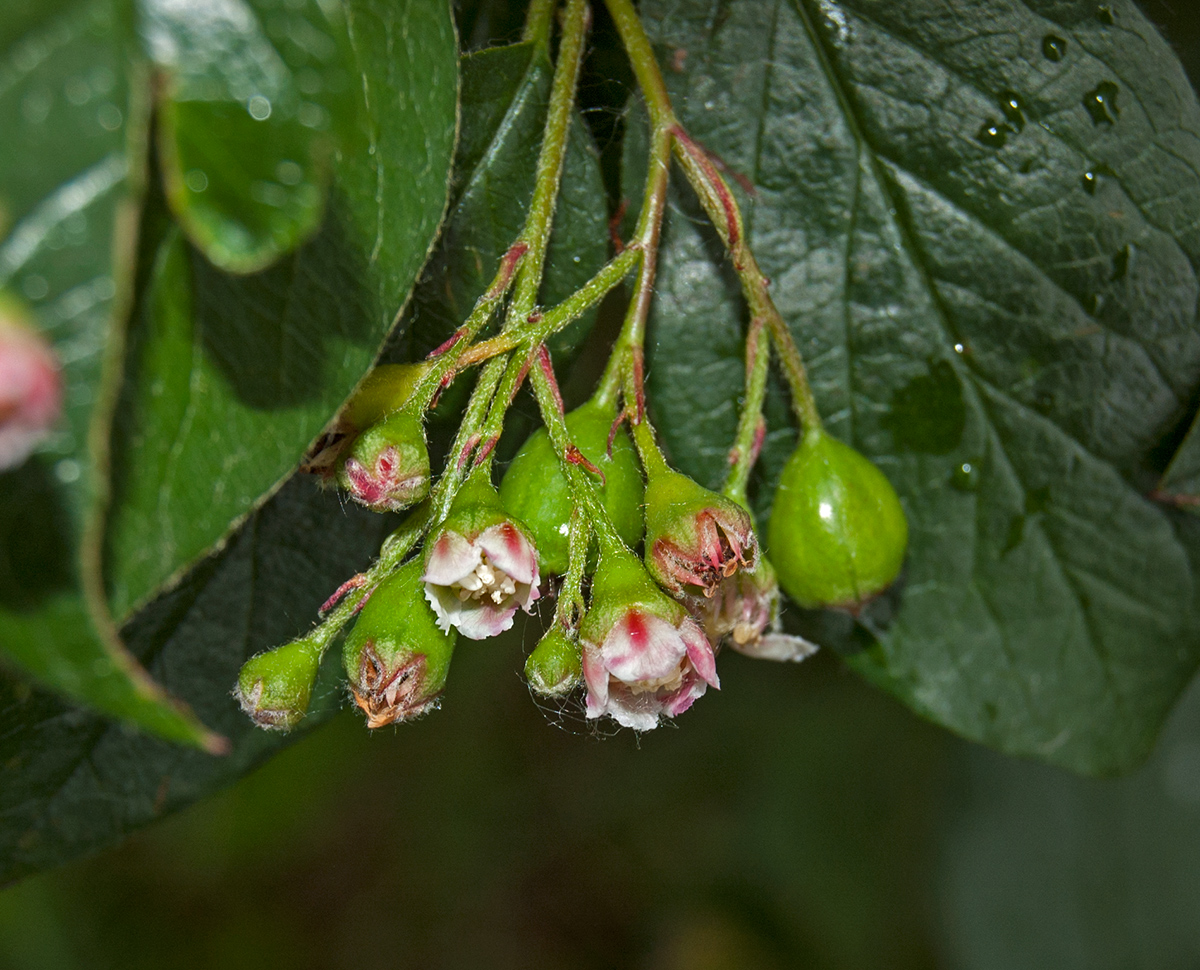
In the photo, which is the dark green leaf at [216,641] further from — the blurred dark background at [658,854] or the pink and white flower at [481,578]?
the blurred dark background at [658,854]

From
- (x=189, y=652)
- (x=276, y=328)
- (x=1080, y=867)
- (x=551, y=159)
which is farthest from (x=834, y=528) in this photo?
(x=1080, y=867)

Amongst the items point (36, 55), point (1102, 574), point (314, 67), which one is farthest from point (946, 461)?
point (36, 55)

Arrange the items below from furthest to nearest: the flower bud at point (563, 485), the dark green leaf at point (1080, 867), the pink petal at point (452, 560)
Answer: the dark green leaf at point (1080, 867) → the flower bud at point (563, 485) → the pink petal at point (452, 560)

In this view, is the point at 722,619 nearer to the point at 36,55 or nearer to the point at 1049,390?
the point at 1049,390

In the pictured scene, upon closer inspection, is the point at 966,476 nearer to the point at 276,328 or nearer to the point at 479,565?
the point at 479,565

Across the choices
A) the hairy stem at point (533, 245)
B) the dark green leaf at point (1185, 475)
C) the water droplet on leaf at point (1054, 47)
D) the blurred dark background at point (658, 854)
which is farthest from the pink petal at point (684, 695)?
the blurred dark background at point (658, 854)

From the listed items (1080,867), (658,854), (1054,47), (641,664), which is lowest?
(658,854)
